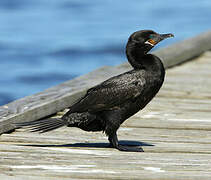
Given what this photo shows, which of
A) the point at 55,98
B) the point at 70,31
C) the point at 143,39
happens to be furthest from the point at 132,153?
the point at 70,31

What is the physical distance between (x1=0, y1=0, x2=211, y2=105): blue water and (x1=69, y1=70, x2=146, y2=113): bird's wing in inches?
278

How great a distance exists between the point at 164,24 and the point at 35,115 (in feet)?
39.8

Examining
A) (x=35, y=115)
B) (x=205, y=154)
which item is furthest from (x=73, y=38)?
(x=205, y=154)

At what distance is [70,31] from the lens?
1617cm

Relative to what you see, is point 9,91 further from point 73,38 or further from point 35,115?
point 35,115

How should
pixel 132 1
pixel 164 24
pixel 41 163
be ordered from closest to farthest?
pixel 41 163
pixel 164 24
pixel 132 1

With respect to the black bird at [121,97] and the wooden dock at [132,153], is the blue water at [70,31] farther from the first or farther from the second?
the black bird at [121,97]

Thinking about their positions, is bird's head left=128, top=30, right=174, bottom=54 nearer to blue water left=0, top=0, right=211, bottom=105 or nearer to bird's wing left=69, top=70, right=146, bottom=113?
bird's wing left=69, top=70, right=146, bottom=113

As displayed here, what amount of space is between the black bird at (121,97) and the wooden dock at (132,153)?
141 millimetres

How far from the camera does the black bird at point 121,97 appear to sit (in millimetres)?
3908

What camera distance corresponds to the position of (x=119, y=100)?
12.8ft

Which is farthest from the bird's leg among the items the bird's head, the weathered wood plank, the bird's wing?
the weathered wood plank

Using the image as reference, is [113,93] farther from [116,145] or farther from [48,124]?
[48,124]

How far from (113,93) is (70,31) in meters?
12.4
